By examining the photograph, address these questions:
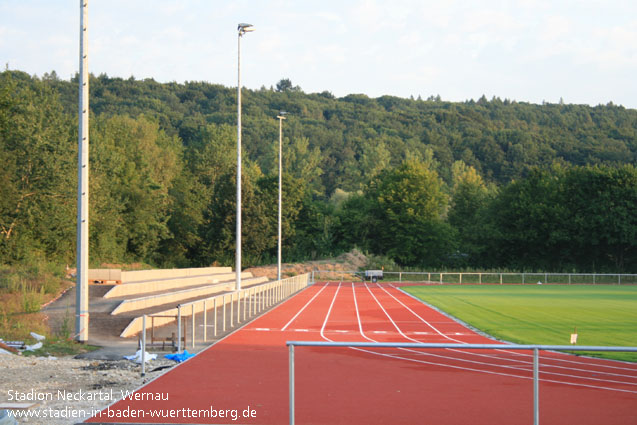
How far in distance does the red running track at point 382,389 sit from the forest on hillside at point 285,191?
30.3m

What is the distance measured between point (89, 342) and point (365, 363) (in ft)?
23.7

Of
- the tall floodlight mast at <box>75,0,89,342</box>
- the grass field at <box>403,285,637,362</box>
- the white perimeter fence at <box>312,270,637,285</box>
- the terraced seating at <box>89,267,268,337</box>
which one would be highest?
the tall floodlight mast at <box>75,0,89,342</box>

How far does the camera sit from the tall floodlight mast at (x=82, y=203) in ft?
53.2

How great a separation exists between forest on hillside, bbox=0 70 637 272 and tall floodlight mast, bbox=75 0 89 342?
981 inches

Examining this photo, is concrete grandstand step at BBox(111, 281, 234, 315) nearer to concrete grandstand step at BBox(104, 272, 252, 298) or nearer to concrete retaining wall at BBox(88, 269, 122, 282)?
concrete grandstand step at BBox(104, 272, 252, 298)

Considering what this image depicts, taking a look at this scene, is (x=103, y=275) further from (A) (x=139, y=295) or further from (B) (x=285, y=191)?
(B) (x=285, y=191)

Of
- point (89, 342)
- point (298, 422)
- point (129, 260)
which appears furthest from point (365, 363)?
point (129, 260)

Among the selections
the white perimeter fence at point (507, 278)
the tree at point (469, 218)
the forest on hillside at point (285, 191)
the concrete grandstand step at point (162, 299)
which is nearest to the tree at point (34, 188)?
the forest on hillside at point (285, 191)

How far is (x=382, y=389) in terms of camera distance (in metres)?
→ 10.5

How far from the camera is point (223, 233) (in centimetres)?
7019

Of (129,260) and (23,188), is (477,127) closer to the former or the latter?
(129,260)

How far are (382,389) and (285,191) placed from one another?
73.2m

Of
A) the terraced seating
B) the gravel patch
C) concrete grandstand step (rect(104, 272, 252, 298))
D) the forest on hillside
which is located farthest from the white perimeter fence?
the gravel patch

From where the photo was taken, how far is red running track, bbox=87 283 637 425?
28.9 ft
